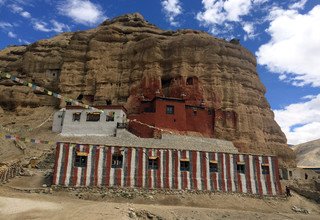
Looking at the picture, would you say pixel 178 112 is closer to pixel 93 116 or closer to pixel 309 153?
pixel 93 116

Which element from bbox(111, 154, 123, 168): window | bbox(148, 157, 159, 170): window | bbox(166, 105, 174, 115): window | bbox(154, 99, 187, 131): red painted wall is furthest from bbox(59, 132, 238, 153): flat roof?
bbox(166, 105, 174, 115): window

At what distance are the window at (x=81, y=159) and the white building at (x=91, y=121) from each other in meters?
17.9

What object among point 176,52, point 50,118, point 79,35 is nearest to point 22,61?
point 79,35

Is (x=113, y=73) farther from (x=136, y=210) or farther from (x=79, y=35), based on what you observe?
(x=136, y=210)

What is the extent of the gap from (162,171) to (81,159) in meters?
8.39

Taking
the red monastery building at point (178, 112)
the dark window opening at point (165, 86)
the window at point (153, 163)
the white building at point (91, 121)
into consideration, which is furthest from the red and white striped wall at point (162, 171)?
the dark window opening at point (165, 86)

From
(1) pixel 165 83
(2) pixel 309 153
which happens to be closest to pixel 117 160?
(1) pixel 165 83

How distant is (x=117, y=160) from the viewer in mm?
33688

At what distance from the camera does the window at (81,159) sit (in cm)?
Answer: 3294

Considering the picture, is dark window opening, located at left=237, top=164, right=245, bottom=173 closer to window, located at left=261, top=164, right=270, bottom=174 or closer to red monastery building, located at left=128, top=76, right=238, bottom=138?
window, located at left=261, top=164, right=270, bottom=174

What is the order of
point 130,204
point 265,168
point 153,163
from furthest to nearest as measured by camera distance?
point 265,168
point 153,163
point 130,204

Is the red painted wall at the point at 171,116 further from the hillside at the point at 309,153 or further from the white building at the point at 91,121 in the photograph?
the hillside at the point at 309,153

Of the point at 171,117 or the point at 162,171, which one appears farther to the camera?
the point at 171,117

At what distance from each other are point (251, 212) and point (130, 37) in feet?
180
